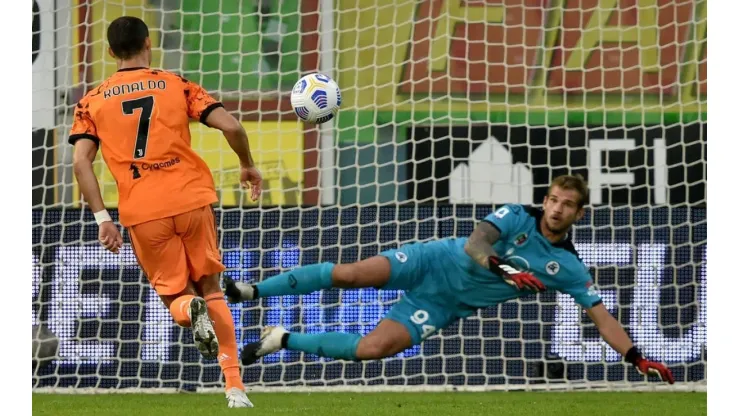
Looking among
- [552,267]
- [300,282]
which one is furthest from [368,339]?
[552,267]

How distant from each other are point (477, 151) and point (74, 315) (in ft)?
9.28

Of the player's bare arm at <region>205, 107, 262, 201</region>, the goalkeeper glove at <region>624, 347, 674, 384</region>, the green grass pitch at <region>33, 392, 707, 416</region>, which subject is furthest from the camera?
the green grass pitch at <region>33, 392, 707, 416</region>

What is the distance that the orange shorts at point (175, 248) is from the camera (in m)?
5.03

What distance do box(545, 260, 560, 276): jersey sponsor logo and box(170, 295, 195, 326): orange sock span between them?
198cm

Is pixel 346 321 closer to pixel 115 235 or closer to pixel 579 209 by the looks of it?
pixel 579 209

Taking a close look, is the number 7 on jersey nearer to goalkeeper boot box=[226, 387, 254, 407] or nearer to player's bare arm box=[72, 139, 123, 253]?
player's bare arm box=[72, 139, 123, 253]

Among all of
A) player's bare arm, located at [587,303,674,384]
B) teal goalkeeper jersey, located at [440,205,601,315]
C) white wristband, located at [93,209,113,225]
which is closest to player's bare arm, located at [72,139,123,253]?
white wristband, located at [93,209,113,225]

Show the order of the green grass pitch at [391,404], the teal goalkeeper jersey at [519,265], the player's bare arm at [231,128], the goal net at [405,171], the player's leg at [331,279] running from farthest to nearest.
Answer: the goal net at [405,171]
the teal goalkeeper jersey at [519,265]
the player's leg at [331,279]
the green grass pitch at [391,404]
the player's bare arm at [231,128]

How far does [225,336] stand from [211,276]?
27cm

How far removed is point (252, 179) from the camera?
5.30 m

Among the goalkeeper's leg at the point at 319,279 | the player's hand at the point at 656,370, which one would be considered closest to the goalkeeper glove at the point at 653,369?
the player's hand at the point at 656,370

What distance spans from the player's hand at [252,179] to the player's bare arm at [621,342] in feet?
6.02

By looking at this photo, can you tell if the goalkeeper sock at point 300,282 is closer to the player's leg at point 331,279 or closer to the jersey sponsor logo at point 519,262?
the player's leg at point 331,279

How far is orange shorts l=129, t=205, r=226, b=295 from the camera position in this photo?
5.03 m
